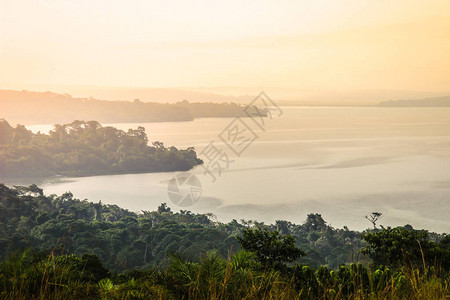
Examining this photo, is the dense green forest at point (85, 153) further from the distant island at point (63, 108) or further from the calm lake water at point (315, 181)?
the distant island at point (63, 108)

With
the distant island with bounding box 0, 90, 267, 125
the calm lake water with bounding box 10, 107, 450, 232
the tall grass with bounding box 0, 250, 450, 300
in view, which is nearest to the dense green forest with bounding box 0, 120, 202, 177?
the calm lake water with bounding box 10, 107, 450, 232

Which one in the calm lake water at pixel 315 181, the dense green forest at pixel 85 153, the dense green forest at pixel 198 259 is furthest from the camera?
the dense green forest at pixel 85 153

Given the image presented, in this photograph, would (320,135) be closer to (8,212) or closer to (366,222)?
(366,222)

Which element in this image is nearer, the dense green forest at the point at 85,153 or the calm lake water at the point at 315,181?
the calm lake water at the point at 315,181

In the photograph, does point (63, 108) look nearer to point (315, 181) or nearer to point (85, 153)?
point (85, 153)

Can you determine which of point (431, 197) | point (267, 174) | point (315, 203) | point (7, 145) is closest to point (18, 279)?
point (315, 203)

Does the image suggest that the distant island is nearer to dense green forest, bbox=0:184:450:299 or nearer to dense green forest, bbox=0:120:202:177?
dense green forest, bbox=0:120:202:177

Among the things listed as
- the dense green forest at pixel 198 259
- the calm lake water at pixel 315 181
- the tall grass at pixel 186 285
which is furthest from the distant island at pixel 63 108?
the tall grass at pixel 186 285
